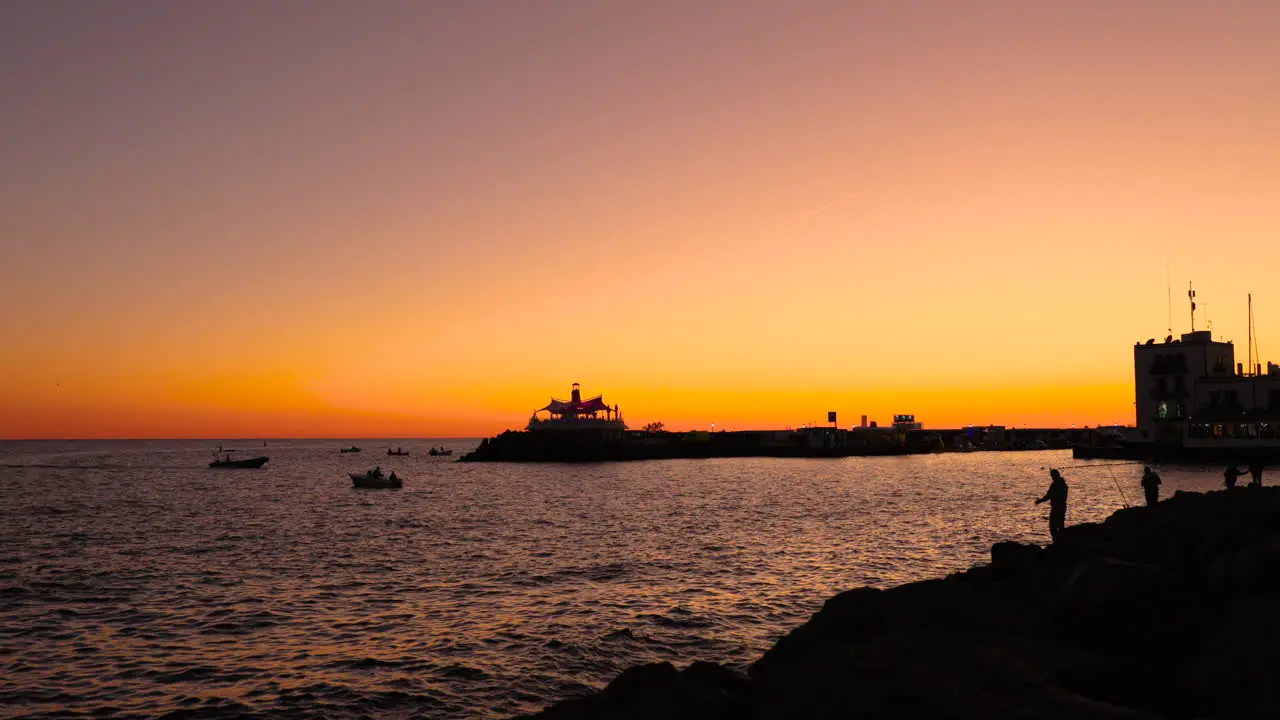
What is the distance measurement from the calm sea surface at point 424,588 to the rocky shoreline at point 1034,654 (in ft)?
21.7

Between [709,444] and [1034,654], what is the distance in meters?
138

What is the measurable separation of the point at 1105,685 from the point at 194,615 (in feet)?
78.5

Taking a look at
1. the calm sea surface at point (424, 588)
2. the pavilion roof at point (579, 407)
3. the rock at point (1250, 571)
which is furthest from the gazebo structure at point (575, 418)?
the rock at point (1250, 571)

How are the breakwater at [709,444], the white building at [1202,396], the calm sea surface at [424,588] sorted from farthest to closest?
the breakwater at [709,444] → the white building at [1202,396] → the calm sea surface at [424,588]

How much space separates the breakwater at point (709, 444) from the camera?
117625mm

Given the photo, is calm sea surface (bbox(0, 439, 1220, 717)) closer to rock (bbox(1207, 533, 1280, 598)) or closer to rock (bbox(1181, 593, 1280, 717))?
rock (bbox(1207, 533, 1280, 598))

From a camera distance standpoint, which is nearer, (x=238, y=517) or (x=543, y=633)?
(x=543, y=633)

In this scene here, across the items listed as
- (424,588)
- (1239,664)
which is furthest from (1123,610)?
(424,588)

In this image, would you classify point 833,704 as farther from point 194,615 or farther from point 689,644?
point 194,615

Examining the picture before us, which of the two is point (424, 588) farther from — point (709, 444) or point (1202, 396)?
point (709, 444)

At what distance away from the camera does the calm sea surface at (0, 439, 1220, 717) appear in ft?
57.0

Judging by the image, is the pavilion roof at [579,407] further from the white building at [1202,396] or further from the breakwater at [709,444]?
the white building at [1202,396]

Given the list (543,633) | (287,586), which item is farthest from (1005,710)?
(287,586)

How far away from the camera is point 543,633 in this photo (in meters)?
21.1
